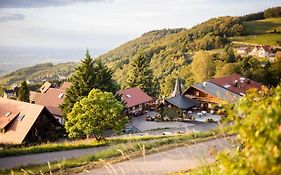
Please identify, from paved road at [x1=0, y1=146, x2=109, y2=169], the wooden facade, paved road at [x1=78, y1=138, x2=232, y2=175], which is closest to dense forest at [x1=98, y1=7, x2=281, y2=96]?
the wooden facade

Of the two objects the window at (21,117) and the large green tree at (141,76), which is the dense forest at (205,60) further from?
the window at (21,117)

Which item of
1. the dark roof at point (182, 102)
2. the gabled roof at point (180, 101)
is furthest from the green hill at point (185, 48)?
the dark roof at point (182, 102)

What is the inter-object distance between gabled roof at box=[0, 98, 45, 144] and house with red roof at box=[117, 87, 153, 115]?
11.3 metres

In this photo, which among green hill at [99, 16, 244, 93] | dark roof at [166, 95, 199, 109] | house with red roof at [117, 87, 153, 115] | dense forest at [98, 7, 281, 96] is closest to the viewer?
dark roof at [166, 95, 199, 109]

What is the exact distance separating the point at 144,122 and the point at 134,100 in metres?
4.54

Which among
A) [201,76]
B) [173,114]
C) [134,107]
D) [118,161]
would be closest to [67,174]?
[118,161]

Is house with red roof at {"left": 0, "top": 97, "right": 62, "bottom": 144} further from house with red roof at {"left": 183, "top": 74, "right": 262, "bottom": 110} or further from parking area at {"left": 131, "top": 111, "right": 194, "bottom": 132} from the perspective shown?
house with red roof at {"left": 183, "top": 74, "right": 262, "bottom": 110}

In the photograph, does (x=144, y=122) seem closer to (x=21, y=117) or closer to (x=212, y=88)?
(x=212, y=88)

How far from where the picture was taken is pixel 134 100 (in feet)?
124

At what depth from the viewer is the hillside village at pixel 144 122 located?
2.94 meters

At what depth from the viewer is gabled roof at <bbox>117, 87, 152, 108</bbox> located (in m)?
37.4

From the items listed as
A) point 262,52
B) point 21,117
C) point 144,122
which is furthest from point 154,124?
point 262,52

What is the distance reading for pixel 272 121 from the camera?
2.55 metres

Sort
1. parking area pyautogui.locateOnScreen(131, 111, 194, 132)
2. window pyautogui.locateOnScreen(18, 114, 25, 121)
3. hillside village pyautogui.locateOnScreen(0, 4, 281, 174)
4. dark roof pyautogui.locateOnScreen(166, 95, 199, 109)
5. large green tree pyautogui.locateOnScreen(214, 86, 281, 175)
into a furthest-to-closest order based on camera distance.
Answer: dark roof pyautogui.locateOnScreen(166, 95, 199, 109)
parking area pyautogui.locateOnScreen(131, 111, 194, 132)
window pyautogui.locateOnScreen(18, 114, 25, 121)
hillside village pyautogui.locateOnScreen(0, 4, 281, 174)
large green tree pyautogui.locateOnScreen(214, 86, 281, 175)
